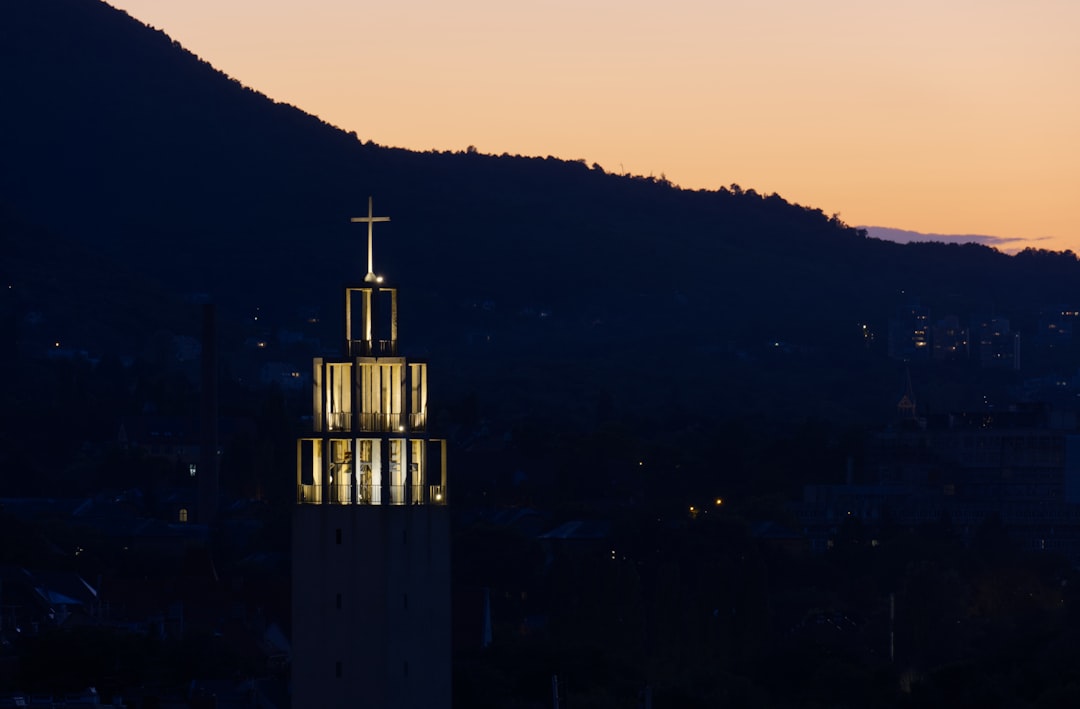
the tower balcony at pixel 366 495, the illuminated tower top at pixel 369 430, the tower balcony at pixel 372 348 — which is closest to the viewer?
the tower balcony at pixel 366 495

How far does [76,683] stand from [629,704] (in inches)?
533

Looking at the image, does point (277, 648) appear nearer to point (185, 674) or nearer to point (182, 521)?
point (185, 674)

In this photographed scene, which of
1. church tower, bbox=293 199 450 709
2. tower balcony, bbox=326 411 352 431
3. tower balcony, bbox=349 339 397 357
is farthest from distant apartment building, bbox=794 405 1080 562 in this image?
tower balcony, bbox=326 411 352 431

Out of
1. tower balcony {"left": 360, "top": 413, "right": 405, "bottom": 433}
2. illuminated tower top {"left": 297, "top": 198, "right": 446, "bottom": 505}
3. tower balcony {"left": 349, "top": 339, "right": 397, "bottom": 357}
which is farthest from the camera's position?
tower balcony {"left": 349, "top": 339, "right": 397, "bottom": 357}

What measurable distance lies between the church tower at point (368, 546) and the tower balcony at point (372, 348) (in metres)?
0.04

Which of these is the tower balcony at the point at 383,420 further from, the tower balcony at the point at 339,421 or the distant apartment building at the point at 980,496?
the distant apartment building at the point at 980,496

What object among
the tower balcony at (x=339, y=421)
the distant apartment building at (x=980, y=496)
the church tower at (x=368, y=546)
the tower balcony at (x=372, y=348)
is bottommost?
the distant apartment building at (x=980, y=496)

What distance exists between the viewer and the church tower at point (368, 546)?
138 ft

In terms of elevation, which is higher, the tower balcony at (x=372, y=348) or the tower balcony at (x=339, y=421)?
the tower balcony at (x=372, y=348)

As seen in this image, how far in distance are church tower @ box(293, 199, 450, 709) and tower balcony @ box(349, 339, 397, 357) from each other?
0.12 feet

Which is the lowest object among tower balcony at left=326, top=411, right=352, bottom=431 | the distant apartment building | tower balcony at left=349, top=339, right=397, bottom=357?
the distant apartment building

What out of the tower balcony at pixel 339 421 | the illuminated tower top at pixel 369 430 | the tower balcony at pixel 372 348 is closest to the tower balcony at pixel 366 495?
the illuminated tower top at pixel 369 430

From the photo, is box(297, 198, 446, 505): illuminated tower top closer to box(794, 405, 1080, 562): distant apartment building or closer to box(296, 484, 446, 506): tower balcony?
box(296, 484, 446, 506): tower balcony

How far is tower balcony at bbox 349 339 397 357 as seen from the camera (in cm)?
4316
